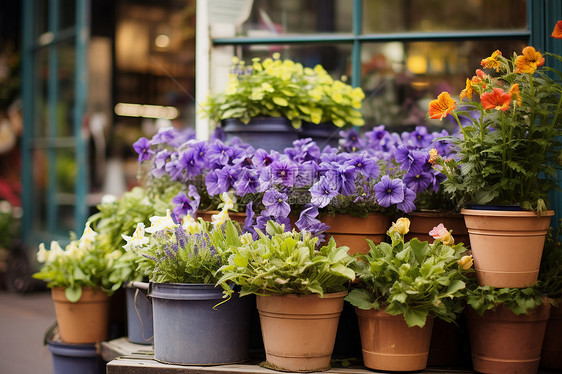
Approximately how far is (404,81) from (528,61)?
1414 millimetres

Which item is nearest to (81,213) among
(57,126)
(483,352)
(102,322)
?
(57,126)

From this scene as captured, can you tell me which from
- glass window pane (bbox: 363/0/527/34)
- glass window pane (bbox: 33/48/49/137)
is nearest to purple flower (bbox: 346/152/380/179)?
glass window pane (bbox: 363/0/527/34)

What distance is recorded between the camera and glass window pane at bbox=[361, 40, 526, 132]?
12.7 feet

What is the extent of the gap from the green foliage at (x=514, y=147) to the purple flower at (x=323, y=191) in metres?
0.48

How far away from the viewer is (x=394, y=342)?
8.77 ft

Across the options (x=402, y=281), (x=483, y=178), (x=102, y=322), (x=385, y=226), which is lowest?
(x=102, y=322)

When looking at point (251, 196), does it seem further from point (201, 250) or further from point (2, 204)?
point (2, 204)

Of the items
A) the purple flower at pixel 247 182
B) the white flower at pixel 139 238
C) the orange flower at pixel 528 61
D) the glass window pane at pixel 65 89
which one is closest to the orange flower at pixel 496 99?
→ the orange flower at pixel 528 61

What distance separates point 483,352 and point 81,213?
4.96 metres

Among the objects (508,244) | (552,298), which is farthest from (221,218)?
(552,298)

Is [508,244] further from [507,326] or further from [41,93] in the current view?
[41,93]

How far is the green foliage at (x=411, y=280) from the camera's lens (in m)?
2.57

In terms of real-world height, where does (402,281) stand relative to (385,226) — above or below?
below

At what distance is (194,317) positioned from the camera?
2.77 m
